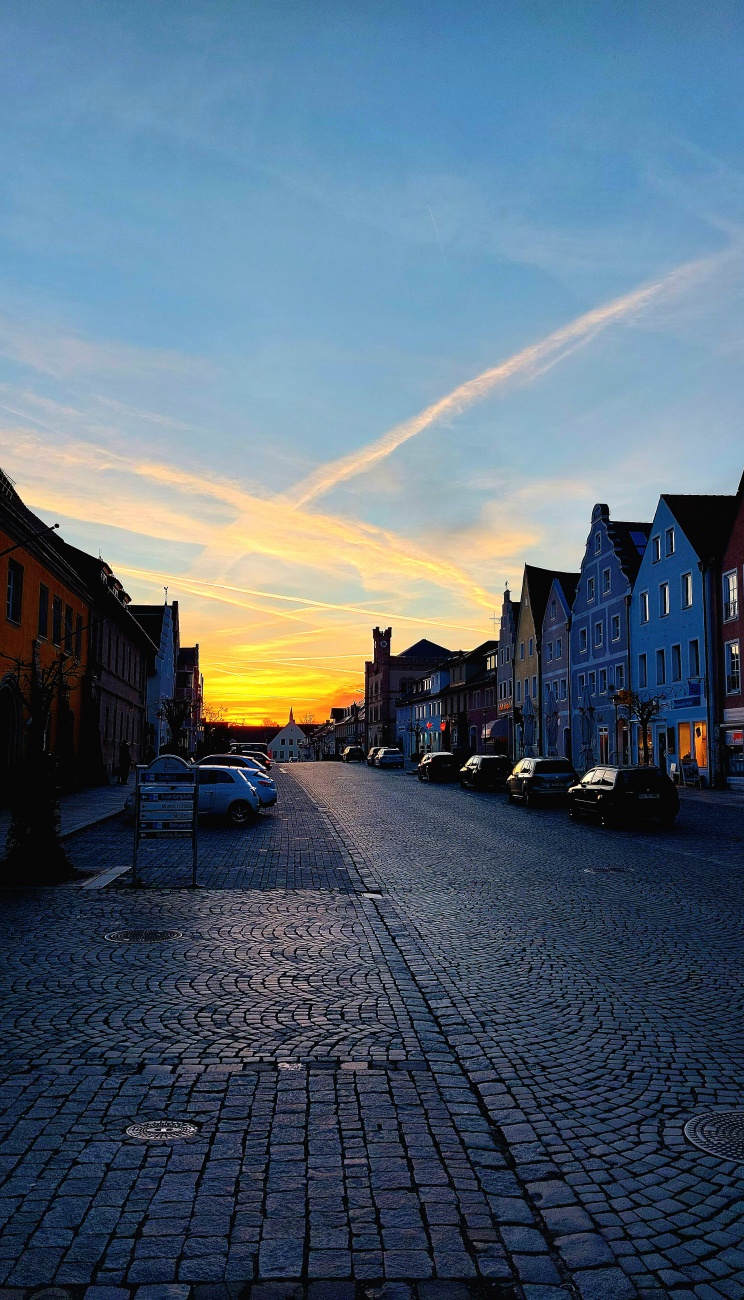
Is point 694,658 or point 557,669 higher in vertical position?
point 557,669

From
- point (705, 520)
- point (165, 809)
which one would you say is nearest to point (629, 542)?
point (705, 520)

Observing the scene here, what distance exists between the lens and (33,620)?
3017 cm

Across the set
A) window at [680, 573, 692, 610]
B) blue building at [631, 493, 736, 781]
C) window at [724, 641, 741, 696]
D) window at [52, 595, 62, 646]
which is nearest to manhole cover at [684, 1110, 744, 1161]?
window at [52, 595, 62, 646]

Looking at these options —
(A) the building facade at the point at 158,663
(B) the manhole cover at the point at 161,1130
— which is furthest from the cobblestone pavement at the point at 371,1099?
(A) the building facade at the point at 158,663

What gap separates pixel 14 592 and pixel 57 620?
607 centimetres

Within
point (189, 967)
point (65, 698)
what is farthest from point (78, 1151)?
point (65, 698)

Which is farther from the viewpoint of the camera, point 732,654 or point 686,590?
point 686,590

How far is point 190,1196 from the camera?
3914mm

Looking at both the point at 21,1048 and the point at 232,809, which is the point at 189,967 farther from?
the point at 232,809

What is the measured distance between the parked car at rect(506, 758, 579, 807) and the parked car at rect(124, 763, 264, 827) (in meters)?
9.67

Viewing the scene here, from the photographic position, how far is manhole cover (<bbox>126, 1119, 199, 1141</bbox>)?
450 cm

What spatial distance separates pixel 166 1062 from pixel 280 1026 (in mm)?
982

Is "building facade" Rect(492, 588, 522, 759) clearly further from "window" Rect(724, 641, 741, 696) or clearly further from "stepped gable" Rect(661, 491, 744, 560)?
"window" Rect(724, 641, 741, 696)

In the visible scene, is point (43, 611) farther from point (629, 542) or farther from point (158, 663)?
point (158, 663)
